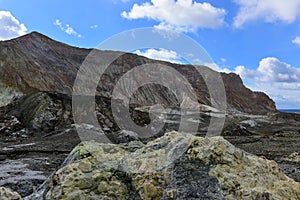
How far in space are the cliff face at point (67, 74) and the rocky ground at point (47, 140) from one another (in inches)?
670

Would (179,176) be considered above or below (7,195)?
above

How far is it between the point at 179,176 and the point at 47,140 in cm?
3034

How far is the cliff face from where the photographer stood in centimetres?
7394

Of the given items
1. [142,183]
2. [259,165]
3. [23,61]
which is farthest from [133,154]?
[23,61]

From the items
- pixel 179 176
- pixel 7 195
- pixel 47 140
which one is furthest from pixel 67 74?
pixel 179 176

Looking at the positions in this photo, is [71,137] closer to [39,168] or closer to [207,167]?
[39,168]

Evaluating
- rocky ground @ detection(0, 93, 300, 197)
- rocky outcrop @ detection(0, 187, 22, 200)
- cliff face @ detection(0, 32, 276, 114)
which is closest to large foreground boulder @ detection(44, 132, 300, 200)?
rocky outcrop @ detection(0, 187, 22, 200)

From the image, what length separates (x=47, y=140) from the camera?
35.8m

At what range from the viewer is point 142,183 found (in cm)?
809

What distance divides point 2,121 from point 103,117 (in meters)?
13.6

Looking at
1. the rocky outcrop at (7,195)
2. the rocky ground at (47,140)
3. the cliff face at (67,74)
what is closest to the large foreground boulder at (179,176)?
the rocky outcrop at (7,195)

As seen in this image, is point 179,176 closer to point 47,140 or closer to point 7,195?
point 7,195

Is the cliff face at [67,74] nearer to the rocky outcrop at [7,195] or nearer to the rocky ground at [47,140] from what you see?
the rocky ground at [47,140]

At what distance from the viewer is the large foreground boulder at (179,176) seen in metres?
7.69
